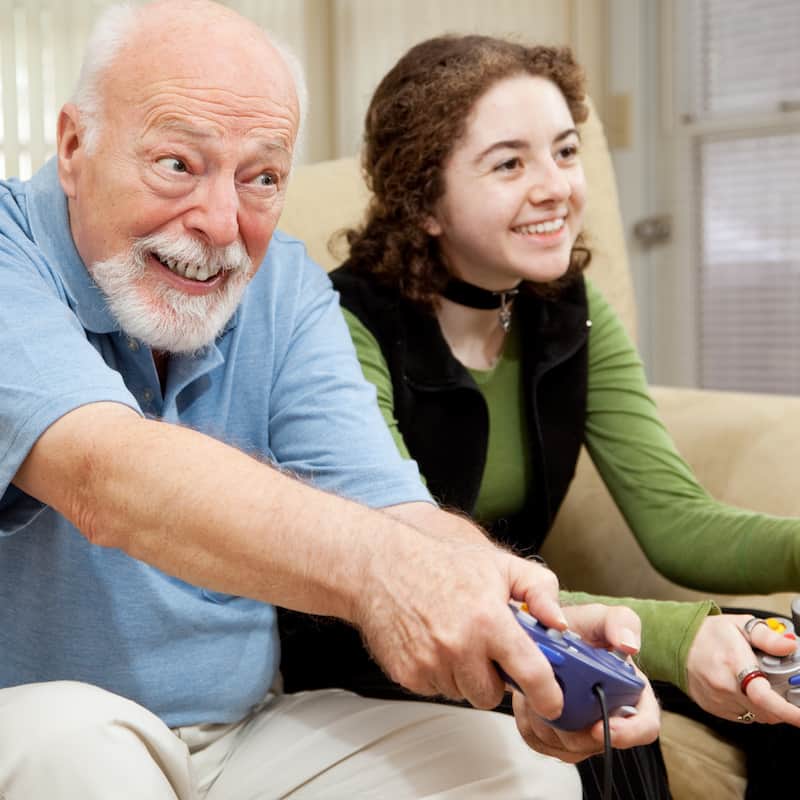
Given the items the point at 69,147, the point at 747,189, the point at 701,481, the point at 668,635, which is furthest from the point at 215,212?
the point at 747,189

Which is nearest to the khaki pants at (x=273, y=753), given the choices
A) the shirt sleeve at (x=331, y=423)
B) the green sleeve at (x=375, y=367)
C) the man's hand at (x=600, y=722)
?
the man's hand at (x=600, y=722)

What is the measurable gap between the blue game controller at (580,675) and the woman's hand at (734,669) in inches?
9.1

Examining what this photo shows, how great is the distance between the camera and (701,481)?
1599mm

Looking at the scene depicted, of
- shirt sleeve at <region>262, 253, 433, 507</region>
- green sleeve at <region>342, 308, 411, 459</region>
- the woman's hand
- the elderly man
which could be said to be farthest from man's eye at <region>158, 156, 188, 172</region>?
the woman's hand

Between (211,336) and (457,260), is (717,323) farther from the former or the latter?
(211,336)

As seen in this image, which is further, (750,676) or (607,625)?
(750,676)

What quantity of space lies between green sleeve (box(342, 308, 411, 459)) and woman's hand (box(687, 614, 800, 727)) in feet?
1.34

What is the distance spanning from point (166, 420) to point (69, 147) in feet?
0.90

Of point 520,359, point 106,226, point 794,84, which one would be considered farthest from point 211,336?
point 794,84

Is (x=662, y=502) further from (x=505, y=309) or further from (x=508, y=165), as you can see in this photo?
(x=508, y=165)

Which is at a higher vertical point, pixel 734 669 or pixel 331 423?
pixel 331 423

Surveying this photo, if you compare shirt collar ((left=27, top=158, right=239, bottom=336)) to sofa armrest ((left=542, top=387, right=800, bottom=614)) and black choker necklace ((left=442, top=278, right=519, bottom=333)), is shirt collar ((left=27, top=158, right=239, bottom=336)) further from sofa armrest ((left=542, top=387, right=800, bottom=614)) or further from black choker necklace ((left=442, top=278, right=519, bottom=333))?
sofa armrest ((left=542, top=387, right=800, bottom=614))

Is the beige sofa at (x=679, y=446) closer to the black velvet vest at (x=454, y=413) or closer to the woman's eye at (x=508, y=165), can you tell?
the black velvet vest at (x=454, y=413)

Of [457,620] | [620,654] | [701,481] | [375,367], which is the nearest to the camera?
[457,620]
